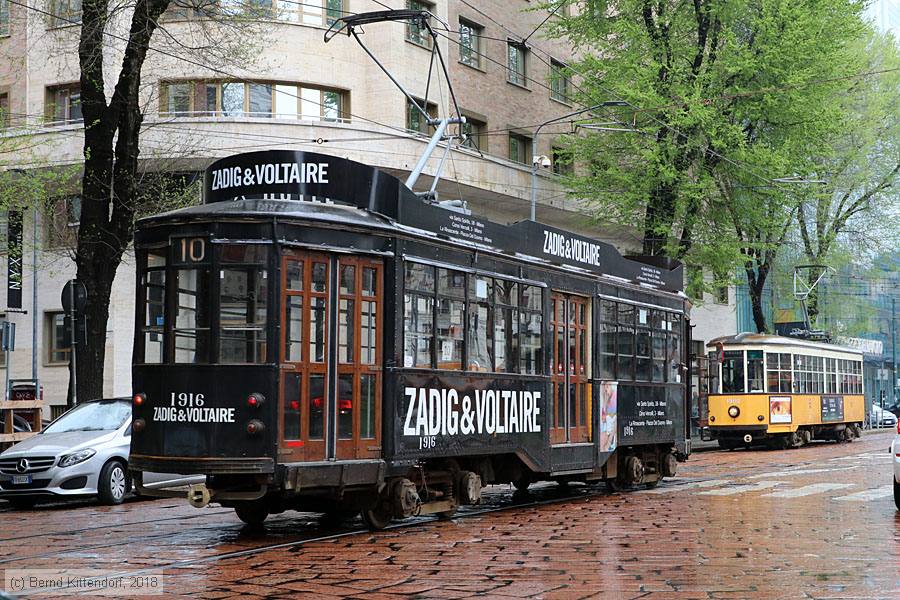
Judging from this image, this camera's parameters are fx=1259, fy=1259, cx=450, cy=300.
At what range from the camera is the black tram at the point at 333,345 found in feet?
36.6

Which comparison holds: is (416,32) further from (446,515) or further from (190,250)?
(190,250)

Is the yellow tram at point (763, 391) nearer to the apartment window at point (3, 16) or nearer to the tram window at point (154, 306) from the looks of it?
the apartment window at point (3, 16)

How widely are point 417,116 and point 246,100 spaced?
462 centimetres

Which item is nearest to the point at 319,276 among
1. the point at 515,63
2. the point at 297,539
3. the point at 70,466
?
the point at 297,539

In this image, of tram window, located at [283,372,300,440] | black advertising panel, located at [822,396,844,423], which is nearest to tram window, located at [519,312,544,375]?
tram window, located at [283,372,300,440]

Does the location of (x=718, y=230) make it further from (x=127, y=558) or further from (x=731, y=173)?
(x=127, y=558)

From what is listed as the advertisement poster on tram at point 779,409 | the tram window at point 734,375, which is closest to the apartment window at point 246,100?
the tram window at point 734,375

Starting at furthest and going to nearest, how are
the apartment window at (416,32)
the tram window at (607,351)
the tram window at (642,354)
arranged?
the apartment window at (416,32) → the tram window at (642,354) → the tram window at (607,351)

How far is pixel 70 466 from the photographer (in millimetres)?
16156

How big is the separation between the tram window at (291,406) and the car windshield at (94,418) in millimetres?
6630

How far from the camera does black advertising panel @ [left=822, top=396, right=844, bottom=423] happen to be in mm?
36750

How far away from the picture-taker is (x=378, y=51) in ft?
99.5

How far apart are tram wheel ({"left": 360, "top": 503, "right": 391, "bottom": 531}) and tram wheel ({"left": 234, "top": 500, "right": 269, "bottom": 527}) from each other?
1003mm

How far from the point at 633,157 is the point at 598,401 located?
1600 centimetres
